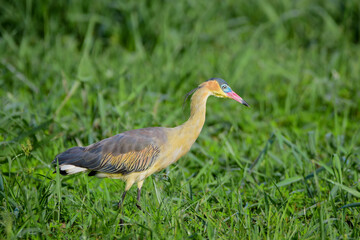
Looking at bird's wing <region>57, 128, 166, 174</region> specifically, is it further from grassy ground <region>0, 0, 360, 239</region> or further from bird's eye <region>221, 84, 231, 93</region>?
bird's eye <region>221, 84, 231, 93</region>

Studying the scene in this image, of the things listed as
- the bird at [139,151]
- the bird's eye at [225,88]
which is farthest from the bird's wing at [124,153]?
the bird's eye at [225,88]

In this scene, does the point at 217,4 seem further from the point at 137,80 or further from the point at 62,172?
the point at 62,172

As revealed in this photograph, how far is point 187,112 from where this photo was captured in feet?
13.4

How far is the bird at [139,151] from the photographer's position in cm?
368

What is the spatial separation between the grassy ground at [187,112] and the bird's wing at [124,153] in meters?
0.18

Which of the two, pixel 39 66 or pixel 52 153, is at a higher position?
pixel 39 66

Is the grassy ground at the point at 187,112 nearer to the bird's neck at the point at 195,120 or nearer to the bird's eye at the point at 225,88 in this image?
the bird's neck at the point at 195,120

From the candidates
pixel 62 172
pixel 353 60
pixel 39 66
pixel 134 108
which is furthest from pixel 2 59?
pixel 353 60

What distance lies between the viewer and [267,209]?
3.64 metres

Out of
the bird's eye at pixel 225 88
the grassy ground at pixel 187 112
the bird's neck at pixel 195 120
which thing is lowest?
the grassy ground at pixel 187 112

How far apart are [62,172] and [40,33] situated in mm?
3895

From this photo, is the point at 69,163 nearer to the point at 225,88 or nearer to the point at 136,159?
the point at 136,159

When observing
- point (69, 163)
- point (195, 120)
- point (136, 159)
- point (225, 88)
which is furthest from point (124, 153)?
point (225, 88)

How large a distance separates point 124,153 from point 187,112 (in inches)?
26.9
